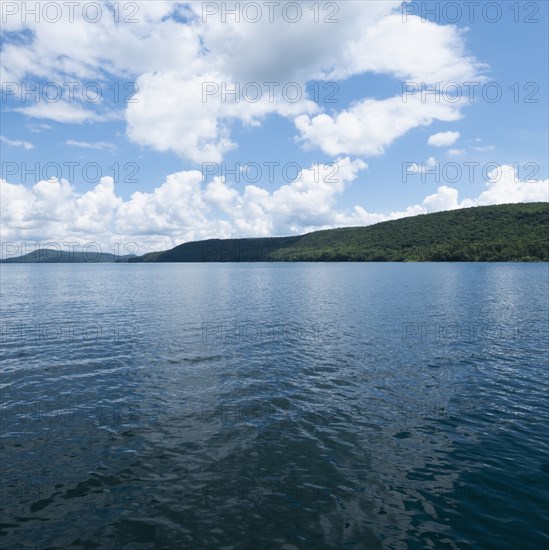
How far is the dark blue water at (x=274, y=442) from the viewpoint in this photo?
46.0 ft

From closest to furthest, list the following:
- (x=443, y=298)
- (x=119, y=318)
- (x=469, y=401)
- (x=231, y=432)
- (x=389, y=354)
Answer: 1. (x=231, y=432)
2. (x=469, y=401)
3. (x=389, y=354)
4. (x=119, y=318)
5. (x=443, y=298)

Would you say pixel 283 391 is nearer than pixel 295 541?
No

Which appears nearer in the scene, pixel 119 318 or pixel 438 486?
pixel 438 486

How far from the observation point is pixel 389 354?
1529 inches

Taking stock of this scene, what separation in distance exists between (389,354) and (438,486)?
22.9 meters

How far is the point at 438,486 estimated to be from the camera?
16516 mm

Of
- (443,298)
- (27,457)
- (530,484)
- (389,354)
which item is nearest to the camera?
(530,484)

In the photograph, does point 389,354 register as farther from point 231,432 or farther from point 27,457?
point 27,457

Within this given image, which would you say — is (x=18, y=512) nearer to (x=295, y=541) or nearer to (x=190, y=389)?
(x=295, y=541)

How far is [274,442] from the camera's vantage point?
2041 cm

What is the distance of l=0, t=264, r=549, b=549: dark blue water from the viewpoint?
1403cm

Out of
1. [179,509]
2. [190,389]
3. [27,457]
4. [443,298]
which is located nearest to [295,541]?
[179,509]

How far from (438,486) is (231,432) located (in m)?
11.2

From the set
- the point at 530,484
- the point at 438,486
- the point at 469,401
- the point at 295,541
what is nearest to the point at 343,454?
the point at 438,486
